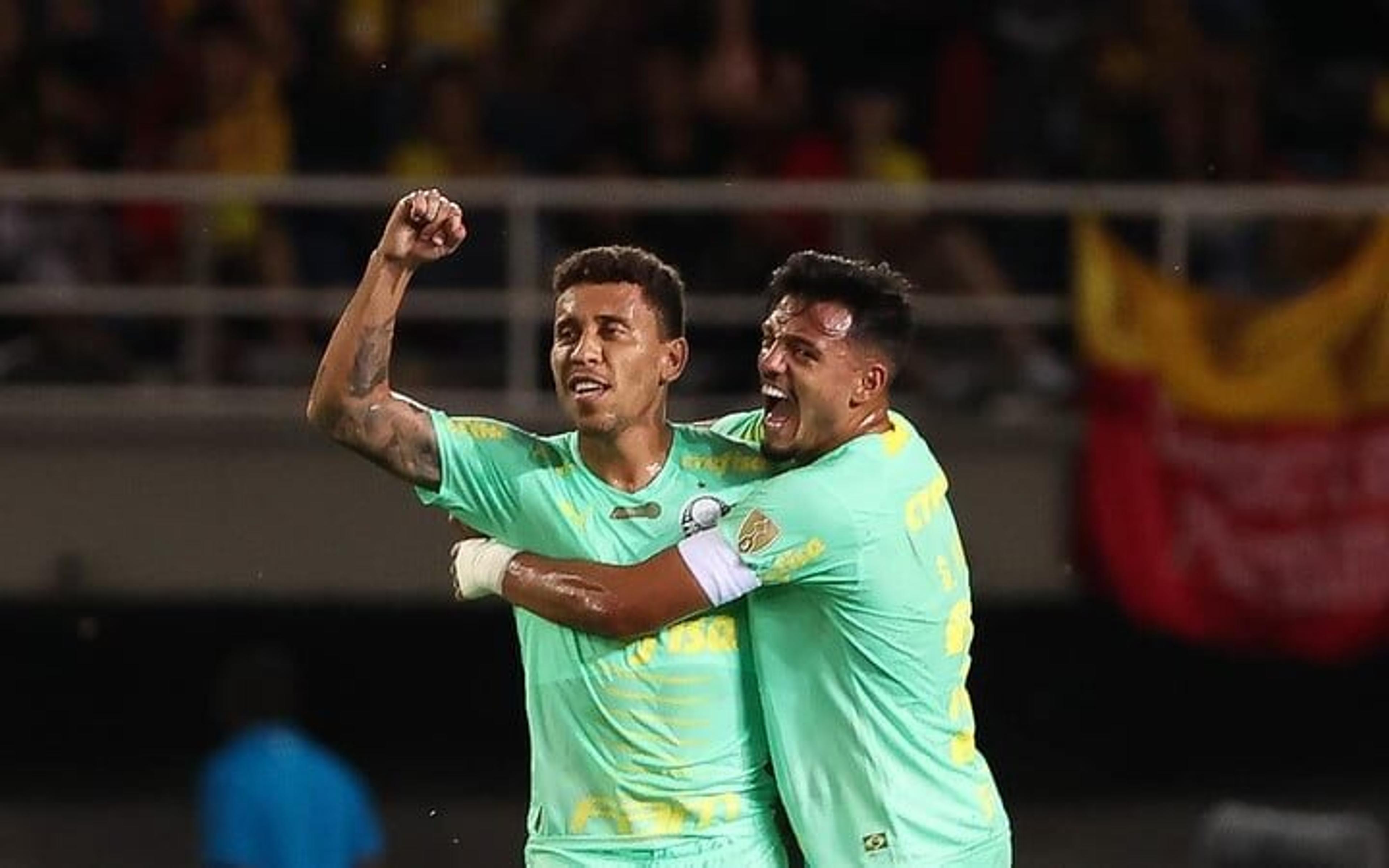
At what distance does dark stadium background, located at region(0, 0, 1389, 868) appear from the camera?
12008 mm

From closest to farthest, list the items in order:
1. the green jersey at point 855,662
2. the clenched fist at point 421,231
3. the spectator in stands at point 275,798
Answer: the clenched fist at point 421,231 < the green jersey at point 855,662 < the spectator in stands at point 275,798

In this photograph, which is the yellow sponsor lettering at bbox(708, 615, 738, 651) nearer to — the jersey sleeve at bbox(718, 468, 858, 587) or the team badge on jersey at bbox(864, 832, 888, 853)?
the jersey sleeve at bbox(718, 468, 858, 587)

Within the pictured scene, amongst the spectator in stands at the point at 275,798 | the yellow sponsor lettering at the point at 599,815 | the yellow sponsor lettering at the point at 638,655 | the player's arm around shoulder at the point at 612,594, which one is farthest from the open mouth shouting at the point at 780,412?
the spectator in stands at the point at 275,798

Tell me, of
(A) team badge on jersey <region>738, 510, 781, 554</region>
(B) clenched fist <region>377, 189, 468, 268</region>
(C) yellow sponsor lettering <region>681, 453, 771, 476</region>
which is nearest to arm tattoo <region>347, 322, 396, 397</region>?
(B) clenched fist <region>377, 189, 468, 268</region>

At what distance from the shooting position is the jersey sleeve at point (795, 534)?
5.91m

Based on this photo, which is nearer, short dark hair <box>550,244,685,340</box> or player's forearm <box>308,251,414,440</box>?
player's forearm <box>308,251,414,440</box>

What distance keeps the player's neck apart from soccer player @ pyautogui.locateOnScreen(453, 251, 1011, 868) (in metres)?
0.23

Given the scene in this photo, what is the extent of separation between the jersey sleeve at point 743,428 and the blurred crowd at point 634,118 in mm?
5588

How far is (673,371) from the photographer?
20.4ft

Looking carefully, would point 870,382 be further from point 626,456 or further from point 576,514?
point 576,514

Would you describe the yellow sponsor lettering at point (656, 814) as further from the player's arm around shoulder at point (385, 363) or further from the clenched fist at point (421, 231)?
the clenched fist at point (421, 231)

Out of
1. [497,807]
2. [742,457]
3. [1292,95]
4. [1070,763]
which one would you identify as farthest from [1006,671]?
[742,457]

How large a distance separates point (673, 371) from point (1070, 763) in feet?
20.6

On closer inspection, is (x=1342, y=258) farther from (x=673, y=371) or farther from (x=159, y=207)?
(x=673, y=371)
